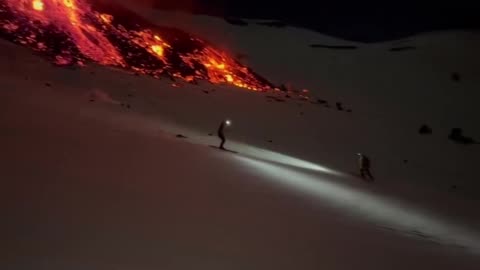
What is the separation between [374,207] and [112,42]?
14.4 metres

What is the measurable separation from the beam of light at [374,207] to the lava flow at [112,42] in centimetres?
905

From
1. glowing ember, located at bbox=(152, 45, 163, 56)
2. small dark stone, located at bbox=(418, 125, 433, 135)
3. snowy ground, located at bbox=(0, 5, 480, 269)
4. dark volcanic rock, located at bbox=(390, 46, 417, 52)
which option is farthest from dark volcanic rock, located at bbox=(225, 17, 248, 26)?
small dark stone, located at bbox=(418, 125, 433, 135)

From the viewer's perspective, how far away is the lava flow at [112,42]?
56.2 ft

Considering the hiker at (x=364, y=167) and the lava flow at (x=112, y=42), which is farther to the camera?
the lava flow at (x=112, y=42)

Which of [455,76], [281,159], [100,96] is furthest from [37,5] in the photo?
[455,76]

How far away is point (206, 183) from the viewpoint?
6.50 metres

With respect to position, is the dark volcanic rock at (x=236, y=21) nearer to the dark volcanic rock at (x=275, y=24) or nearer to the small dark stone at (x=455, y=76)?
the dark volcanic rock at (x=275, y=24)

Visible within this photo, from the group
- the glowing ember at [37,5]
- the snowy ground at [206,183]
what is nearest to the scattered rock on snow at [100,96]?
the snowy ground at [206,183]

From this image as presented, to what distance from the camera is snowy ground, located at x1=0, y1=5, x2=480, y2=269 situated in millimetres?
4094

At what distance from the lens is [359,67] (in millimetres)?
29609

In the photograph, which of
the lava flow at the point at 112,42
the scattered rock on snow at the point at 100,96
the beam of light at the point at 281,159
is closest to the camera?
the beam of light at the point at 281,159

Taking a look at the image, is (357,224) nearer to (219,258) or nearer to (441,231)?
(441,231)

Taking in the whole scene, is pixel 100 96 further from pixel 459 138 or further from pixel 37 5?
pixel 459 138

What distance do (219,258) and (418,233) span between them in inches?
170
